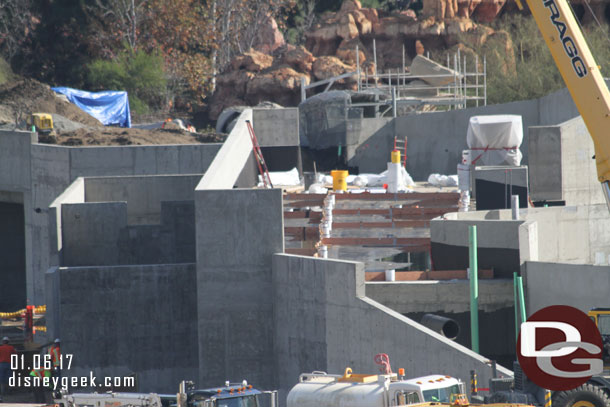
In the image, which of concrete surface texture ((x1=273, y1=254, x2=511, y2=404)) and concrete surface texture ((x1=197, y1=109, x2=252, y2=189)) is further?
concrete surface texture ((x1=197, y1=109, x2=252, y2=189))

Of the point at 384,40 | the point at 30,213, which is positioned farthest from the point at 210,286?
the point at 384,40

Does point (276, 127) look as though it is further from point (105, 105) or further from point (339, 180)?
point (105, 105)

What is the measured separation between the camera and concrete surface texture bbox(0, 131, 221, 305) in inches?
1190

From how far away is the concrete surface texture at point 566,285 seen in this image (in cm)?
1839

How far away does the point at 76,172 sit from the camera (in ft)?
99.0

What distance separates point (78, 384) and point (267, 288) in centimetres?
458

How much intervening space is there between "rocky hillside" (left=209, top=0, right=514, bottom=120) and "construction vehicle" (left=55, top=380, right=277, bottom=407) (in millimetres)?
39680

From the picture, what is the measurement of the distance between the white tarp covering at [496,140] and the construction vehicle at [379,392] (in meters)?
17.1

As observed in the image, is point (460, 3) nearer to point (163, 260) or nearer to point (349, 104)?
point (349, 104)

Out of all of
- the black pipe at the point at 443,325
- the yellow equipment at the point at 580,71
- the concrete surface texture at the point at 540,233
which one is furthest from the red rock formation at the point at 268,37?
the black pipe at the point at 443,325

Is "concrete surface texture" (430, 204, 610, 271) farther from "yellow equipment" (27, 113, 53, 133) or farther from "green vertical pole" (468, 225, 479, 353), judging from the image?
"yellow equipment" (27, 113, 53, 133)

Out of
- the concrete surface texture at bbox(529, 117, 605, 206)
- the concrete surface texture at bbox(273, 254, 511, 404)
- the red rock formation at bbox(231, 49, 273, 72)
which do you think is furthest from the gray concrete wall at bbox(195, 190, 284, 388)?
the red rock formation at bbox(231, 49, 273, 72)

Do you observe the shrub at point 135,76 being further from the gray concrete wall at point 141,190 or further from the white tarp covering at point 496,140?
the gray concrete wall at point 141,190

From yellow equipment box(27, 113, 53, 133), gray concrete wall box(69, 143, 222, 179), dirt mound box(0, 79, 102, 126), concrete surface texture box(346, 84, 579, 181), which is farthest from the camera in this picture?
dirt mound box(0, 79, 102, 126)
